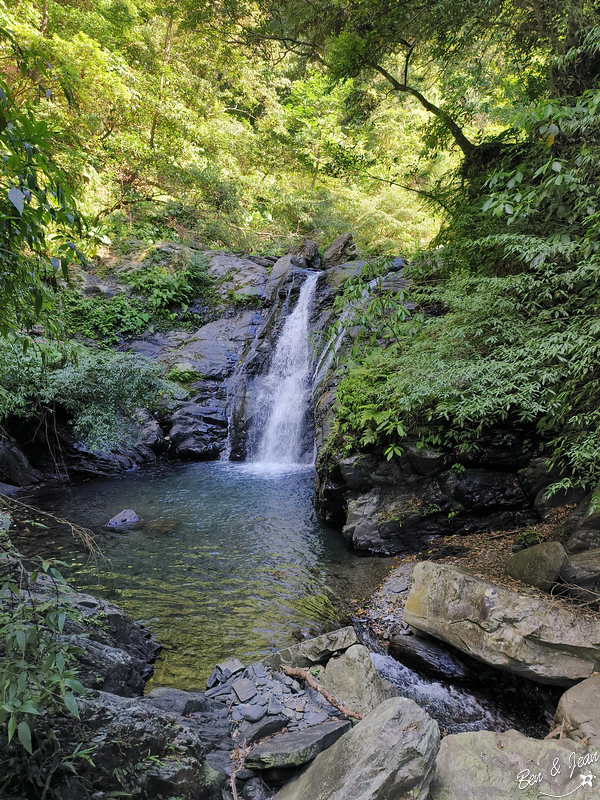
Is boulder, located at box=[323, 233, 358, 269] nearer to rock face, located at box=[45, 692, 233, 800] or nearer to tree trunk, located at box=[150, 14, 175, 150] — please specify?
tree trunk, located at box=[150, 14, 175, 150]

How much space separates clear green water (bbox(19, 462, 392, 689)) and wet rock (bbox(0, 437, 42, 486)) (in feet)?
2.84

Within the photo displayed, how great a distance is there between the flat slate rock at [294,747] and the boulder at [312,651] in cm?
81

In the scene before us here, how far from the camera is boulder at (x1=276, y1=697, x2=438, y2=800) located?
221 centimetres

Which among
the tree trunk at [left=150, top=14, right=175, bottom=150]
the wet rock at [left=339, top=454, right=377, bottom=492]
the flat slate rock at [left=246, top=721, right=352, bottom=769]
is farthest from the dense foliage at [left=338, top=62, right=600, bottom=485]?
the tree trunk at [left=150, top=14, right=175, bottom=150]

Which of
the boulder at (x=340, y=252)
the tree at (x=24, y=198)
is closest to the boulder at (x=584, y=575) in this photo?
the tree at (x=24, y=198)

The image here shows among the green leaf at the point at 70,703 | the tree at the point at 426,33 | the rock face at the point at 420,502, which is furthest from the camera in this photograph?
the tree at the point at 426,33

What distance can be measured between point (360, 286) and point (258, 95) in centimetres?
1895

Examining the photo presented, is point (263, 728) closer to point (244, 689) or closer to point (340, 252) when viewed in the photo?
point (244, 689)

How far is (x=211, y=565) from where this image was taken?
19.3 ft

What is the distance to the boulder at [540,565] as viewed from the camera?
12.9 ft

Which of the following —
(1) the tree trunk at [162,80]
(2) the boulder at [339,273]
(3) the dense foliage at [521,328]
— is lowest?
(3) the dense foliage at [521,328]

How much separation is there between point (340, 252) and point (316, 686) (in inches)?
564

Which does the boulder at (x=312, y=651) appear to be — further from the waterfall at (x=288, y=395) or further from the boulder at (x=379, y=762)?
the waterfall at (x=288, y=395)

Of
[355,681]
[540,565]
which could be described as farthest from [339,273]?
[355,681]
